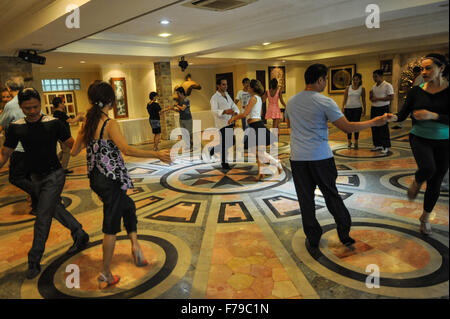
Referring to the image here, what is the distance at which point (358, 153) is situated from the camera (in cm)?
614

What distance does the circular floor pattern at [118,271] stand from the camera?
86.3 inches

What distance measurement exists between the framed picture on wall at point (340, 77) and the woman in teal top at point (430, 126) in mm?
12594

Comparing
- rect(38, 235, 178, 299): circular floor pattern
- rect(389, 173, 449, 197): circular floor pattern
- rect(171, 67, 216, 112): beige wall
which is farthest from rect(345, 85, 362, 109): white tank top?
rect(171, 67, 216, 112): beige wall

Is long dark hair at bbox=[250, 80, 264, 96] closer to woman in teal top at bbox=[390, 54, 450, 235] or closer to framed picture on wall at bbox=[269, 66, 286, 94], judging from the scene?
woman in teal top at bbox=[390, 54, 450, 235]

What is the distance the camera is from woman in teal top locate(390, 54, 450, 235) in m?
1.59

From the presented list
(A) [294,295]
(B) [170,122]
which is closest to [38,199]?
(A) [294,295]

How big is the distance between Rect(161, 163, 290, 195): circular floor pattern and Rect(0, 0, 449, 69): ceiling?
8.05ft

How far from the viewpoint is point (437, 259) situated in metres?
2.30

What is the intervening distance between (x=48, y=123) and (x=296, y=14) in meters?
5.29

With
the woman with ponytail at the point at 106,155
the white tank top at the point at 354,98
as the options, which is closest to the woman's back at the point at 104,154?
the woman with ponytail at the point at 106,155

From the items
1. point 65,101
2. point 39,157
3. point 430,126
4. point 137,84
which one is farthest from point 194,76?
point 430,126

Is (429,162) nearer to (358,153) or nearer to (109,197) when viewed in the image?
(109,197)

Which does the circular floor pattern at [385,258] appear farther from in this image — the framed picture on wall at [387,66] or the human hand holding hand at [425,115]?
the framed picture on wall at [387,66]

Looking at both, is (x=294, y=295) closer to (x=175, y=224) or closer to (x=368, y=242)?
(x=368, y=242)
